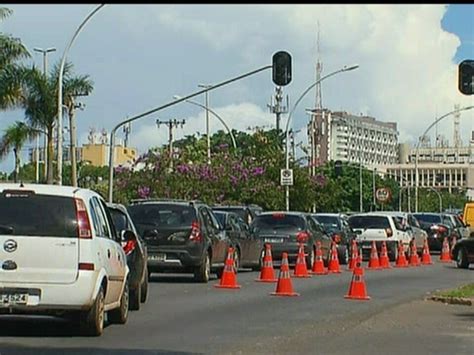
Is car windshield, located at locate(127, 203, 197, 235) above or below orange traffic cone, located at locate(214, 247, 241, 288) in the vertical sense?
above

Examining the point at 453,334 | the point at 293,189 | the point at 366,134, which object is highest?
the point at 366,134

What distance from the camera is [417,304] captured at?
20016mm

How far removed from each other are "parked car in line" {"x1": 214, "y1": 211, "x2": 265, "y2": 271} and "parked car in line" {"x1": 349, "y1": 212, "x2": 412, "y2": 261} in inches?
325

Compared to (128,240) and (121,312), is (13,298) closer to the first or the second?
(121,312)

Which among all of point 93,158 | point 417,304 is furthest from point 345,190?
point 417,304

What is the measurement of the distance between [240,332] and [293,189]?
158ft

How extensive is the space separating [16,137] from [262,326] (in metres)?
42.7

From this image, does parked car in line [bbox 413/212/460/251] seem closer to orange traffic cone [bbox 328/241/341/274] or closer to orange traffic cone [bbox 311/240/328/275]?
orange traffic cone [bbox 328/241/341/274]

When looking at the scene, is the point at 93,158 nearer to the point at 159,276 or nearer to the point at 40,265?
the point at 159,276

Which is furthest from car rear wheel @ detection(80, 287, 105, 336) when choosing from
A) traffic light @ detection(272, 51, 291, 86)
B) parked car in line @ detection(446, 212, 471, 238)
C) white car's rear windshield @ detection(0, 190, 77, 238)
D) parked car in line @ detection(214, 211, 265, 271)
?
parked car in line @ detection(446, 212, 471, 238)

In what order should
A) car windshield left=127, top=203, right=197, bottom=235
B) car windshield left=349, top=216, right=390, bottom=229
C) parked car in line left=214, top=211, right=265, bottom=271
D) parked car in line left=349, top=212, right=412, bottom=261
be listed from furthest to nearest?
car windshield left=349, top=216, right=390, bottom=229 < parked car in line left=349, top=212, right=412, bottom=261 < parked car in line left=214, top=211, right=265, bottom=271 < car windshield left=127, top=203, right=197, bottom=235

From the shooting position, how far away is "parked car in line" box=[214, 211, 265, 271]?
26853 millimetres

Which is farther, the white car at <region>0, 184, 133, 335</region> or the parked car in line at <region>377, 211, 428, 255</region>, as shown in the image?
the parked car in line at <region>377, 211, 428, 255</region>

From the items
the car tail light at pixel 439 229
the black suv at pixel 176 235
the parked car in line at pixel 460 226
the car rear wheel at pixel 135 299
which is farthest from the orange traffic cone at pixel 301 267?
the car tail light at pixel 439 229
